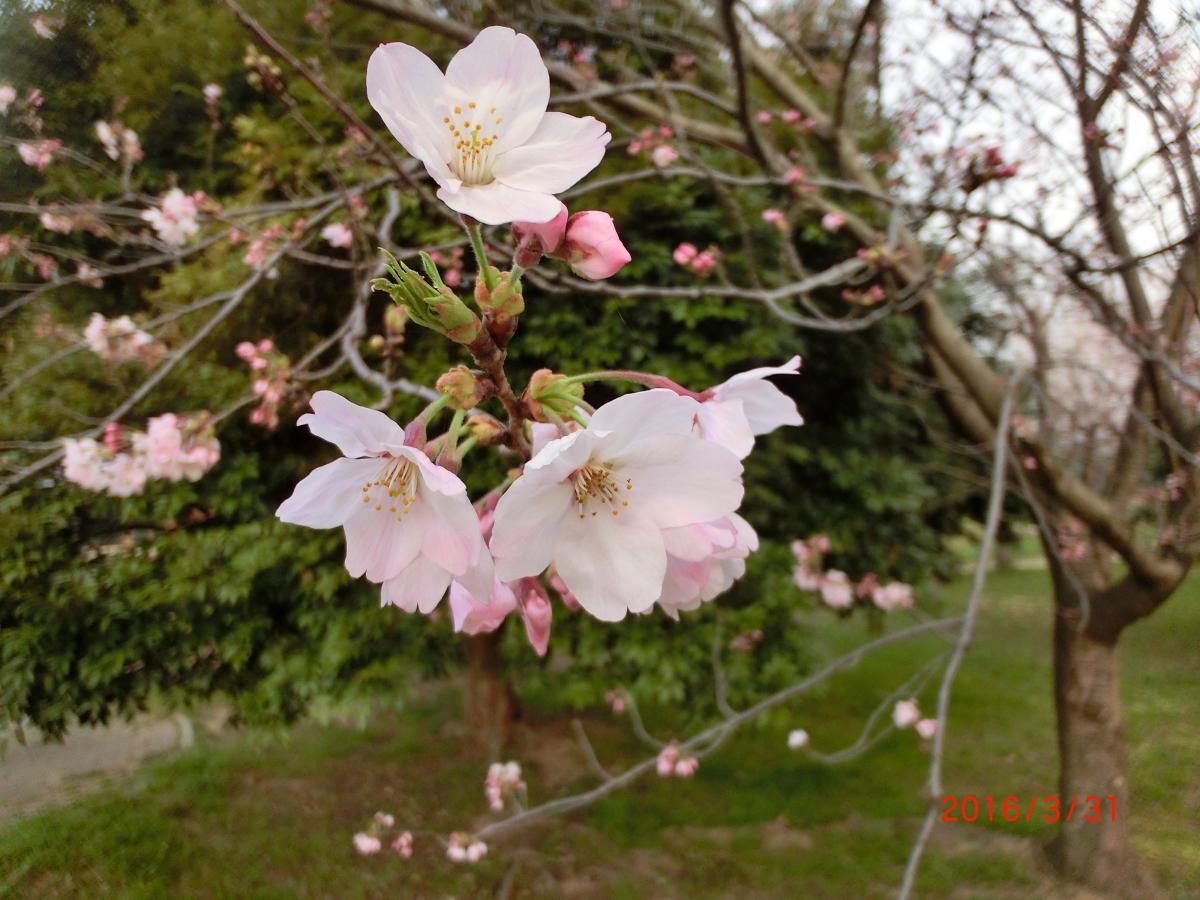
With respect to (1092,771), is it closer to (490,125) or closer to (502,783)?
(502,783)

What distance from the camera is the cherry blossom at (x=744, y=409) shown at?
0.51 metres

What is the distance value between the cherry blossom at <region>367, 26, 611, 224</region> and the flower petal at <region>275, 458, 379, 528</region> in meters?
0.18

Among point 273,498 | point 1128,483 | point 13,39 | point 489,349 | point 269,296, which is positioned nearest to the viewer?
point 489,349

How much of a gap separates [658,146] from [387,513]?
194 centimetres

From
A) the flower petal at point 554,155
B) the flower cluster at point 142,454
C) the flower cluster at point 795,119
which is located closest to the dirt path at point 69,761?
the flower cluster at point 142,454

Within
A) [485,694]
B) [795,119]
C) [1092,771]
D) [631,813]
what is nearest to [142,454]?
[485,694]

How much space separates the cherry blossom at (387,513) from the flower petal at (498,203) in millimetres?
128

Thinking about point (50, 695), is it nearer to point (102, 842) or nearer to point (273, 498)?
point (102, 842)

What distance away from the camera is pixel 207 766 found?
5.47 feet

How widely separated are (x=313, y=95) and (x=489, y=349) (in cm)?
227

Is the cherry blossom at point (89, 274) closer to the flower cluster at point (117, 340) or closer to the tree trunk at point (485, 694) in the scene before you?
the flower cluster at point (117, 340)

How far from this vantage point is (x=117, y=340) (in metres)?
1.62

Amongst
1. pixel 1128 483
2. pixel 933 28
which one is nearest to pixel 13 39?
pixel 933 28

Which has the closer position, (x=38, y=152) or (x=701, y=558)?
(x=701, y=558)
